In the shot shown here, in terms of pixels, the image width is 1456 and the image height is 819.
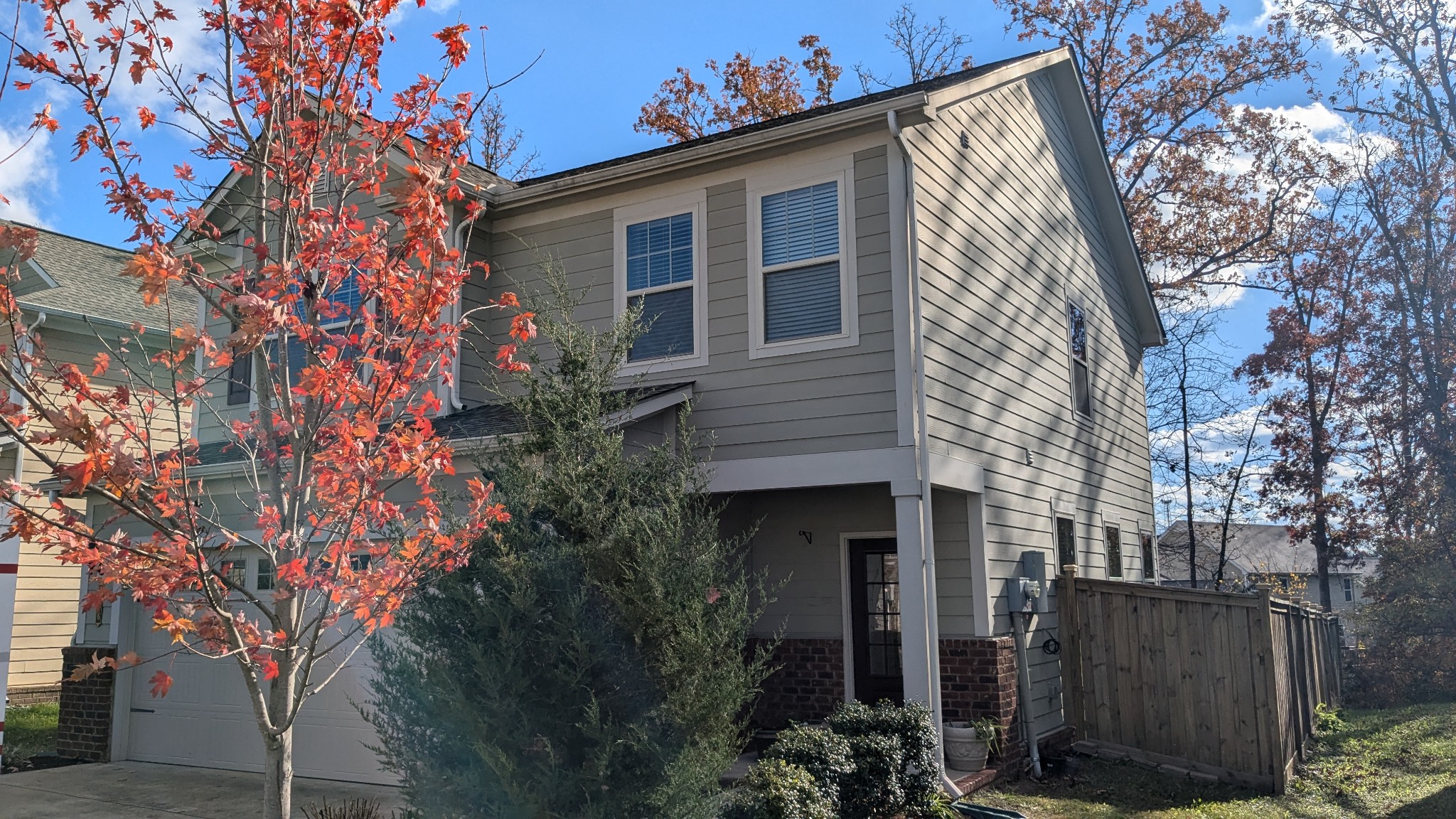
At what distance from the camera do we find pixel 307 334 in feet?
14.4

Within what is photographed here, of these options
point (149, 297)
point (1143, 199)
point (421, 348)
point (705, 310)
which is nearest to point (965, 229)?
point (705, 310)

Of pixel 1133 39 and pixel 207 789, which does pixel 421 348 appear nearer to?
pixel 207 789

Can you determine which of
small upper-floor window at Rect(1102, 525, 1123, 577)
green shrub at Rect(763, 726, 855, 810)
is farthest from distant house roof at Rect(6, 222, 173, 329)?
small upper-floor window at Rect(1102, 525, 1123, 577)

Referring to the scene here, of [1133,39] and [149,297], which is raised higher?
[1133,39]

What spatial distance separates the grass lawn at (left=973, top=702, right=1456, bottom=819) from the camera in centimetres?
877

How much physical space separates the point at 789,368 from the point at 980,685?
131 inches

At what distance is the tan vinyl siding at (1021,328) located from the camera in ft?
32.4

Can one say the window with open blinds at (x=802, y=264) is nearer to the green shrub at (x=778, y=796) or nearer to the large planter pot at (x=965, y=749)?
the large planter pot at (x=965, y=749)

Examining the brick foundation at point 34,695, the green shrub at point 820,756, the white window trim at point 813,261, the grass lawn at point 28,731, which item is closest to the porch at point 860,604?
the white window trim at point 813,261

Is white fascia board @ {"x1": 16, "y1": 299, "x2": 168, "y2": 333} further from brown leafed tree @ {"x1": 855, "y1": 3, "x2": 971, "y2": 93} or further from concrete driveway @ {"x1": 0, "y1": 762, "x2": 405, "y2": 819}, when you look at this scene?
brown leafed tree @ {"x1": 855, "y1": 3, "x2": 971, "y2": 93}

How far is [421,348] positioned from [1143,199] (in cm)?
2193

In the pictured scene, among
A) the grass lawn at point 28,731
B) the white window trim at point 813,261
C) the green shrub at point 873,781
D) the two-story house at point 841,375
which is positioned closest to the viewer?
the green shrub at point 873,781

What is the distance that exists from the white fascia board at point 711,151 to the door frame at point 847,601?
390cm

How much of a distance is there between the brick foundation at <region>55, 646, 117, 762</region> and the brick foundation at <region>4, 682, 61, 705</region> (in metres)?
3.80
